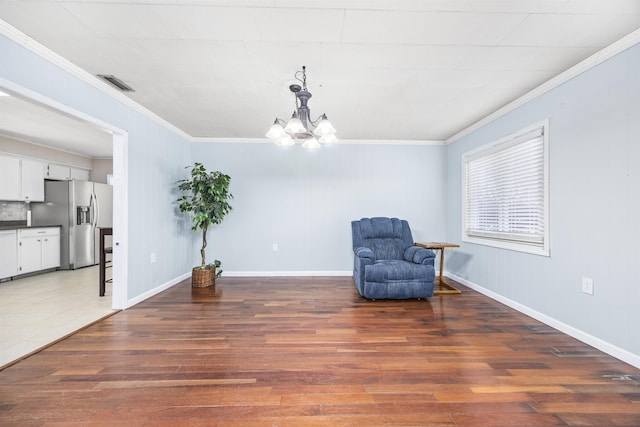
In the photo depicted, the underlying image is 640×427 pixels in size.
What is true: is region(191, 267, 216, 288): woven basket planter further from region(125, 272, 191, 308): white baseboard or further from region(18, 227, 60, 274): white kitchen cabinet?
region(18, 227, 60, 274): white kitchen cabinet

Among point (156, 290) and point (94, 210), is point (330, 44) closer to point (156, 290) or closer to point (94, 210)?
point (156, 290)

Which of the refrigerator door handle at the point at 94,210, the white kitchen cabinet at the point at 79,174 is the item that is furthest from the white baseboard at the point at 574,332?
the white kitchen cabinet at the point at 79,174

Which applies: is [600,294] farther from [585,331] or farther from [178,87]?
[178,87]

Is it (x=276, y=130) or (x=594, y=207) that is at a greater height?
(x=276, y=130)

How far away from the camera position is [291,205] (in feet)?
15.0

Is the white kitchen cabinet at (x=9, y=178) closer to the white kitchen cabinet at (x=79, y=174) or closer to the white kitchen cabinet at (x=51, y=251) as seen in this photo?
the white kitchen cabinet at (x=51, y=251)

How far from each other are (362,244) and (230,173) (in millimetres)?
2558

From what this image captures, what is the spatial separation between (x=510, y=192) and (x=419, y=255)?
132 centimetres

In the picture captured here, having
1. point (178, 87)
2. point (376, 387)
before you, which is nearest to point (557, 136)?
point (376, 387)

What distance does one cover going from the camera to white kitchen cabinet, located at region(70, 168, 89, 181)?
5.58 metres

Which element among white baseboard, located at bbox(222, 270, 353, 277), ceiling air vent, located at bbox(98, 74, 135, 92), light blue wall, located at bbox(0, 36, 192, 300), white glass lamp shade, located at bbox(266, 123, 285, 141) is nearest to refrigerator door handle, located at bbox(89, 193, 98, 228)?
light blue wall, located at bbox(0, 36, 192, 300)

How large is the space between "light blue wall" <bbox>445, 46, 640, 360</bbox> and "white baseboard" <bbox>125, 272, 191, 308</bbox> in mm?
4495

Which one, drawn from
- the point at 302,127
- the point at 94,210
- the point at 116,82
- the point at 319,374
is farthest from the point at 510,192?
the point at 94,210

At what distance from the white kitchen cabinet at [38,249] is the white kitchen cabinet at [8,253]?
0.05 meters
